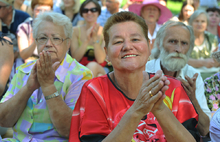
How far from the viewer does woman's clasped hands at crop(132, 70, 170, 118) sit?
147 centimetres

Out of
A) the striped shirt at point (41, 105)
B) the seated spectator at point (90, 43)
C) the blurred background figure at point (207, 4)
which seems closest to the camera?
the striped shirt at point (41, 105)

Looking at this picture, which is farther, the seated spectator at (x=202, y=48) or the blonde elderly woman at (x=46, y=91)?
the seated spectator at (x=202, y=48)

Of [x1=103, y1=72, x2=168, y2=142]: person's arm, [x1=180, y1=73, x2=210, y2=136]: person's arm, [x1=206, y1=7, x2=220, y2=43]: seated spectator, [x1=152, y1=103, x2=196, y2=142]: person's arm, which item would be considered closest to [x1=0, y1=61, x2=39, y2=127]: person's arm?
[x1=103, y1=72, x2=168, y2=142]: person's arm

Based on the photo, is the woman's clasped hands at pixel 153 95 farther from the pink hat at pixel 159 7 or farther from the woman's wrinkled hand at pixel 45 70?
the pink hat at pixel 159 7

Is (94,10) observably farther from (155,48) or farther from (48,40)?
(48,40)

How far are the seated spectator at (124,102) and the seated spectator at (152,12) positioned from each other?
3.02m

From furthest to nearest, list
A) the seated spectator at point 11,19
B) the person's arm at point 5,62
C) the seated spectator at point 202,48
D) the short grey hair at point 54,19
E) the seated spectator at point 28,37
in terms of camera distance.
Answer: the seated spectator at point 202,48 < the seated spectator at point 28,37 < the seated spectator at point 11,19 < the person's arm at point 5,62 < the short grey hair at point 54,19

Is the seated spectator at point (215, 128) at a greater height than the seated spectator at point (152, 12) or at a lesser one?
lesser

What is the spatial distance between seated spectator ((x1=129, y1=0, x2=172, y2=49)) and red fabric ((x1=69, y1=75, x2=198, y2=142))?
10.5 feet

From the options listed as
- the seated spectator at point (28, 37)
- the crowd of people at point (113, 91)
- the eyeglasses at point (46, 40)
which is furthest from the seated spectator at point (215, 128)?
the seated spectator at point (28, 37)

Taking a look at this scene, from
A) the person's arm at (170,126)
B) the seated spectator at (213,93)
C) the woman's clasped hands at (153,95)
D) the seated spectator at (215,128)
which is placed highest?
the woman's clasped hands at (153,95)

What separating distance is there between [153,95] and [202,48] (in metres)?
3.88

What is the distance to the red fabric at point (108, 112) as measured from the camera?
1810mm

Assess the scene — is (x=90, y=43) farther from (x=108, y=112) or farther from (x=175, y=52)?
(x=108, y=112)
